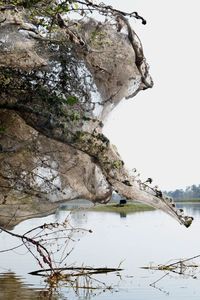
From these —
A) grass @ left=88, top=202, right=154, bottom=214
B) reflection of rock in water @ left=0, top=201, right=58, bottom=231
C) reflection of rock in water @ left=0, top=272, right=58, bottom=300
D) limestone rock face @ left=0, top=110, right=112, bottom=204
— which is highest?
grass @ left=88, top=202, right=154, bottom=214

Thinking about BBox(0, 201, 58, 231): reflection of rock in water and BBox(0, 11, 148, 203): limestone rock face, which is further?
BBox(0, 201, 58, 231): reflection of rock in water

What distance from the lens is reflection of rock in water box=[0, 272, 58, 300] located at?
10.3 metres

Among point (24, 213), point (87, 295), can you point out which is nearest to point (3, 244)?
point (87, 295)

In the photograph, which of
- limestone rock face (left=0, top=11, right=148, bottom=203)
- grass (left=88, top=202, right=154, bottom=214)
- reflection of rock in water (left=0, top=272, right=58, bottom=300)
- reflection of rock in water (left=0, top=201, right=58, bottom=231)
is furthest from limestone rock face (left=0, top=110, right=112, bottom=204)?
grass (left=88, top=202, right=154, bottom=214)

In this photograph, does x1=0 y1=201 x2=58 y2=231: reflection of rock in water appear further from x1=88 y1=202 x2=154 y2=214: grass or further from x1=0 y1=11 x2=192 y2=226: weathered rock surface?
x1=88 y1=202 x2=154 y2=214: grass

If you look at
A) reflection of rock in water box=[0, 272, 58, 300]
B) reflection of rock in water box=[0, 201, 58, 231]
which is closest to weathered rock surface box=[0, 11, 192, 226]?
reflection of rock in water box=[0, 201, 58, 231]

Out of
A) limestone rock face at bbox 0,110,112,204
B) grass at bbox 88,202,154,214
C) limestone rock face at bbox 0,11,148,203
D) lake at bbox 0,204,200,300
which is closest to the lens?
limestone rock face at bbox 0,11,148,203

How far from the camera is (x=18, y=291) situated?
10828 mm

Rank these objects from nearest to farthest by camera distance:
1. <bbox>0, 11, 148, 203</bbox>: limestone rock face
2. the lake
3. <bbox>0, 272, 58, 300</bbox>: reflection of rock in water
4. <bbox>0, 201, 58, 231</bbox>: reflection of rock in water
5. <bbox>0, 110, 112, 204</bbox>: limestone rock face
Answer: <bbox>0, 11, 148, 203</bbox>: limestone rock face < <bbox>0, 110, 112, 204</bbox>: limestone rock face < <bbox>0, 201, 58, 231</bbox>: reflection of rock in water < <bbox>0, 272, 58, 300</bbox>: reflection of rock in water < the lake

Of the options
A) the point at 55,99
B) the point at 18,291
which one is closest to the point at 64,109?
the point at 55,99

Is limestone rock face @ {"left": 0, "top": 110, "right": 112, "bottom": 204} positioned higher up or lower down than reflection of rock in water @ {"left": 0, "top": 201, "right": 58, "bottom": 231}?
higher up

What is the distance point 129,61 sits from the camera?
29.1 feet

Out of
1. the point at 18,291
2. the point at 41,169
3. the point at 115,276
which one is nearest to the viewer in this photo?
the point at 41,169

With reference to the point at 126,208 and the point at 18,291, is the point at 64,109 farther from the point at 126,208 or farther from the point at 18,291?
the point at 126,208
